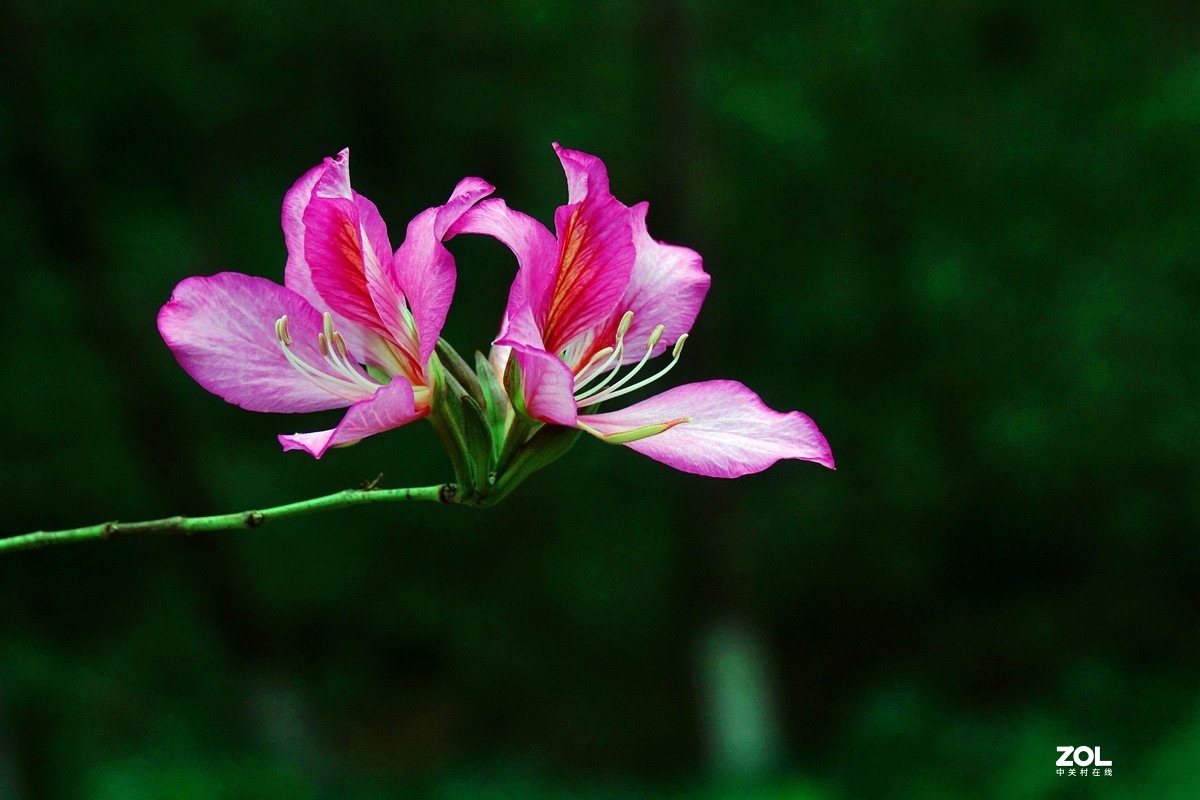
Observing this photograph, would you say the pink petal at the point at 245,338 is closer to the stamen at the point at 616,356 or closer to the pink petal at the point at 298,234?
the pink petal at the point at 298,234

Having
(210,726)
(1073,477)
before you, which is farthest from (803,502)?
(210,726)

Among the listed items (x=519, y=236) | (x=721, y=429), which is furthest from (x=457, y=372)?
(x=721, y=429)

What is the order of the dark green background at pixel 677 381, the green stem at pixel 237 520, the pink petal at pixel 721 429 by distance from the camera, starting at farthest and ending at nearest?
the dark green background at pixel 677 381
the pink petal at pixel 721 429
the green stem at pixel 237 520

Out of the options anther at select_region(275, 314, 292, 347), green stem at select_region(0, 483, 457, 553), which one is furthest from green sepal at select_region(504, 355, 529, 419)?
anther at select_region(275, 314, 292, 347)

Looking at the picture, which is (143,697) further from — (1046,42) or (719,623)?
(1046,42)

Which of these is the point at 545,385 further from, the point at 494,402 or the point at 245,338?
the point at 245,338

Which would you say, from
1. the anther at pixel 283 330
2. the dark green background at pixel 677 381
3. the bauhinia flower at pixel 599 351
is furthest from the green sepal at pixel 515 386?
the dark green background at pixel 677 381

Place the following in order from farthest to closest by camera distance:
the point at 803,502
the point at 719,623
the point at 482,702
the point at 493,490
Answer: the point at 482,702 → the point at 803,502 → the point at 719,623 → the point at 493,490
